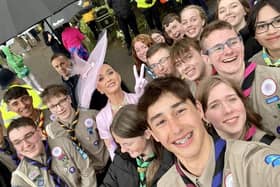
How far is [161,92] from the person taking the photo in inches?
76.9

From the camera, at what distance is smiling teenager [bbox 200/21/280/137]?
2.25 m

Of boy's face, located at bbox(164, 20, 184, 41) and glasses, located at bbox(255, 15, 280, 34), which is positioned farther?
boy's face, located at bbox(164, 20, 184, 41)

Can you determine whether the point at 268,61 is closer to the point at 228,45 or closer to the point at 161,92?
the point at 228,45

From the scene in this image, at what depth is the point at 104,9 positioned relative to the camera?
7586 mm

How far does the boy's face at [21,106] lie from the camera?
383cm

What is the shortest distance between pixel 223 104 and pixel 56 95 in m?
1.59

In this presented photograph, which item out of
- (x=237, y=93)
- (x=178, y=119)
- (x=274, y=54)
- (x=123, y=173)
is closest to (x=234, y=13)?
(x=274, y=54)

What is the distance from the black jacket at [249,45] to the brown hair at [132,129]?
1.17 meters

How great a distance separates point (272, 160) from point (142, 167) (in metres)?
1.18

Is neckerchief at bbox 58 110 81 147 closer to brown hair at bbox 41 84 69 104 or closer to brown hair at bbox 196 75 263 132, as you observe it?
brown hair at bbox 41 84 69 104

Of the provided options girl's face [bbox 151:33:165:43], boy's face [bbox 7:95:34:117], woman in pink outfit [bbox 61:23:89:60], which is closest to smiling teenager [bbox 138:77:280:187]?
boy's face [bbox 7:95:34:117]

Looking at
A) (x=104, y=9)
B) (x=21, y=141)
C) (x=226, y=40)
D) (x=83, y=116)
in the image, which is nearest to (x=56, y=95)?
(x=83, y=116)

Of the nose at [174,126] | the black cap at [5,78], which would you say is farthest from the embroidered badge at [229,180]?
the black cap at [5,78]

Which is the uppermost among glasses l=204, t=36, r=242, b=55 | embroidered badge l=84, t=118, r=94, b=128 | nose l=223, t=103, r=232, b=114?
glasses l=204, t=36, r=242, b=55
